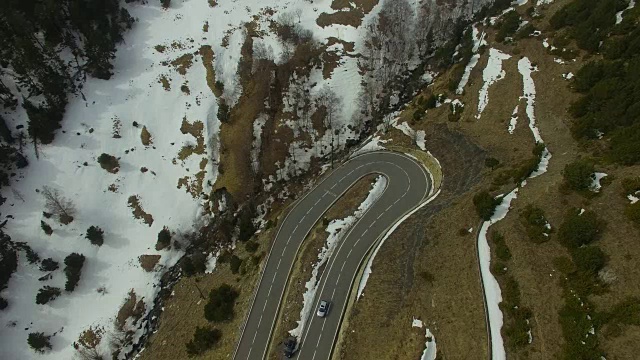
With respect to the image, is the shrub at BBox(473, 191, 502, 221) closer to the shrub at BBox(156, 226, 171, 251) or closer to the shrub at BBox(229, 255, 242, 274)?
the shrub at BBox(229, 255, 242, 274)

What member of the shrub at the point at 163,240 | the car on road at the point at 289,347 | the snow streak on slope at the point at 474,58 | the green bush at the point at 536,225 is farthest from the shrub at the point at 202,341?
the snow streak on slope at the point at 474,58

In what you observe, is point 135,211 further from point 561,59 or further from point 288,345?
point 561,59

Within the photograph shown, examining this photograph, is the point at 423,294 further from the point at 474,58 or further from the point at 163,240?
the point at 474,58

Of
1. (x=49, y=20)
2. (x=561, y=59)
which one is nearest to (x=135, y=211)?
(x=49, y=20)

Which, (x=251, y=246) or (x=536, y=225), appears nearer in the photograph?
(x=536, y=225)

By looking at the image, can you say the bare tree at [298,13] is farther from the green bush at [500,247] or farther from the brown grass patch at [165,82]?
the green bush at [500,247]

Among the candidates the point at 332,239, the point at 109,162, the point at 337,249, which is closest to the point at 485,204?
the point at 337,249
